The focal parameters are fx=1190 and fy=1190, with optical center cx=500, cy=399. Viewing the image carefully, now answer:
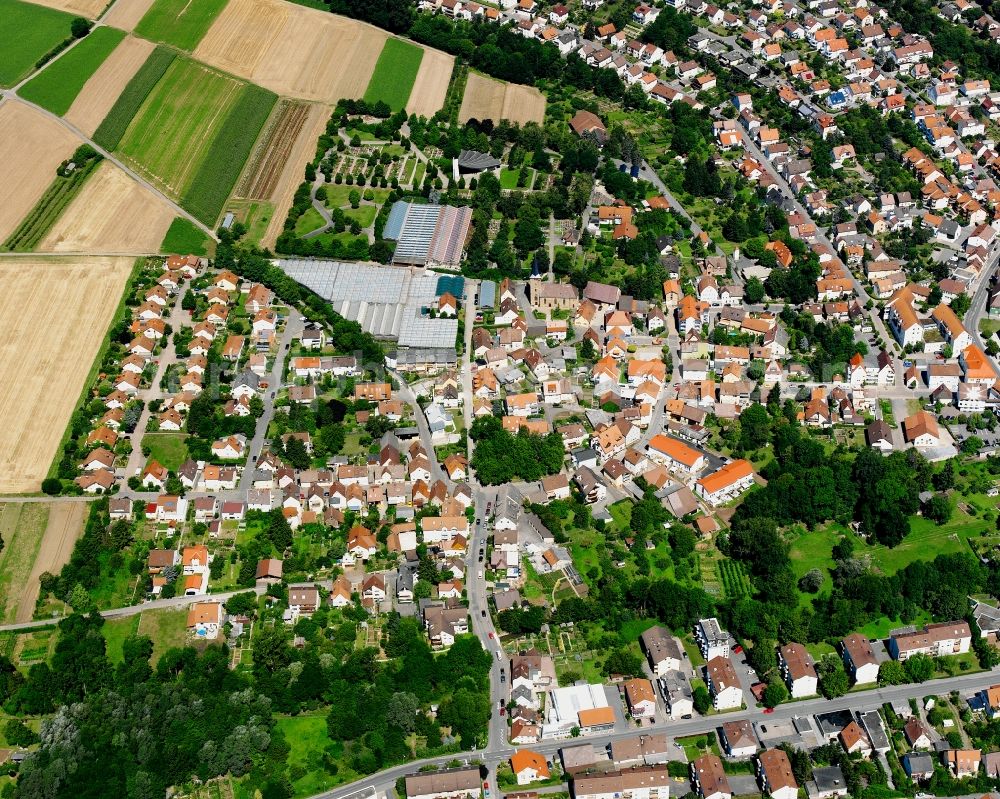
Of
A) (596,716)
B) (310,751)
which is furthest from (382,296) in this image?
(596,716)

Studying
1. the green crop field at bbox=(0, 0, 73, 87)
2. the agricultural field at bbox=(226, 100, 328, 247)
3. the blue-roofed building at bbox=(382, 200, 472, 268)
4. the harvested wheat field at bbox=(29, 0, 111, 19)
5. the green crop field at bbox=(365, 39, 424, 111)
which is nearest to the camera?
the blue-roofed building at bbox=(382, 200, 472, 268)

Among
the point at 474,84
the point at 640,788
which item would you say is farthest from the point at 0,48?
the point at 640,788

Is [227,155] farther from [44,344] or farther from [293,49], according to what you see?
[44,344]

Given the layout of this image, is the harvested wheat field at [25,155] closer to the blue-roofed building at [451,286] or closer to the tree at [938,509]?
the blue-roofed building at [451,286]

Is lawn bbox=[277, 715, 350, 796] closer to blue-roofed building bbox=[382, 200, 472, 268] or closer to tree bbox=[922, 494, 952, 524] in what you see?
tree bbox=[922, 494, 952, 524]

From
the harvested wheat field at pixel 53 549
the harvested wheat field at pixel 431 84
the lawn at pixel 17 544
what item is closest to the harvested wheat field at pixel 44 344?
the lawn at pixel 17 544

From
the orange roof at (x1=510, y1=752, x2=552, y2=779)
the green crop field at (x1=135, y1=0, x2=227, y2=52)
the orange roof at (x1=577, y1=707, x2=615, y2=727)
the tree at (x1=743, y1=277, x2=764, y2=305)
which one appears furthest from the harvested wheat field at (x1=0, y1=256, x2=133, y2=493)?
the tree at (x1=743, y1=277, x2=764, y2=305)
